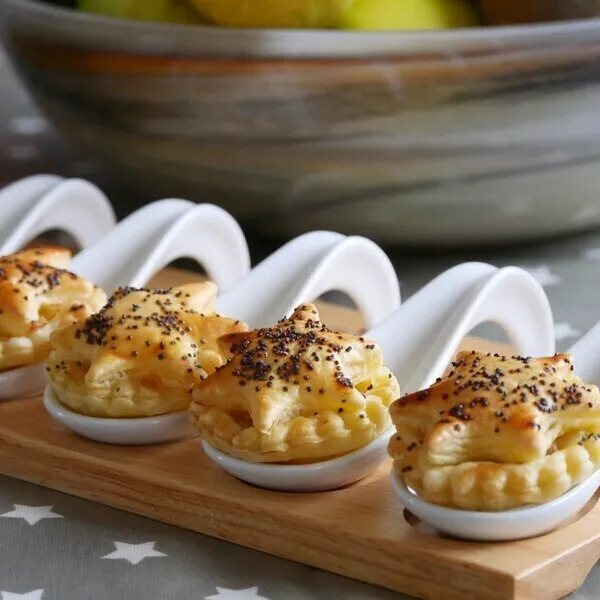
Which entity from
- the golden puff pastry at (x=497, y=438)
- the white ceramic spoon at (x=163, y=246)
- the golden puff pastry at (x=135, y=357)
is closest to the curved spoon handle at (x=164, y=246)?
the white ceramic spoon at (x=163, y=246)

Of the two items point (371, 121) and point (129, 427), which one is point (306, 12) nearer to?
point (371, 121)

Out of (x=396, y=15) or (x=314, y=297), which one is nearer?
(x=314, y=297)

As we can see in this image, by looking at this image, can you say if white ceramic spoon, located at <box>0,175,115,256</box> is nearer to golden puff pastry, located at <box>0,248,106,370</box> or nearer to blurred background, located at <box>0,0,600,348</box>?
blurred background, located at <box>0,0,600,348</box>

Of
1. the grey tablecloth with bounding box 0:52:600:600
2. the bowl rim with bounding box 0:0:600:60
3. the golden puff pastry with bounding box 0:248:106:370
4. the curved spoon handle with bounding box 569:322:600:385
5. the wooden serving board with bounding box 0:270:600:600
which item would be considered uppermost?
the bowl rim with bounding box 0:0:600:60

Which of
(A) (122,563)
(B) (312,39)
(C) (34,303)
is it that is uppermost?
(B) (312,39)

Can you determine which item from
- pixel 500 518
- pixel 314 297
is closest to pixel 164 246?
pixel 314 297

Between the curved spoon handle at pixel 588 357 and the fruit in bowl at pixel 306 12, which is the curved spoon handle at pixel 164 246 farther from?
the curved spoon handle at pixel 588 357

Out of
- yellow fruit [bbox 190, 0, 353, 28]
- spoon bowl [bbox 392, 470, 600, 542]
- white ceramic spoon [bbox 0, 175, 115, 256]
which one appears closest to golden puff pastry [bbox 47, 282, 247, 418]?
spoon bowl [bbox 392, 470, 600, 542]
